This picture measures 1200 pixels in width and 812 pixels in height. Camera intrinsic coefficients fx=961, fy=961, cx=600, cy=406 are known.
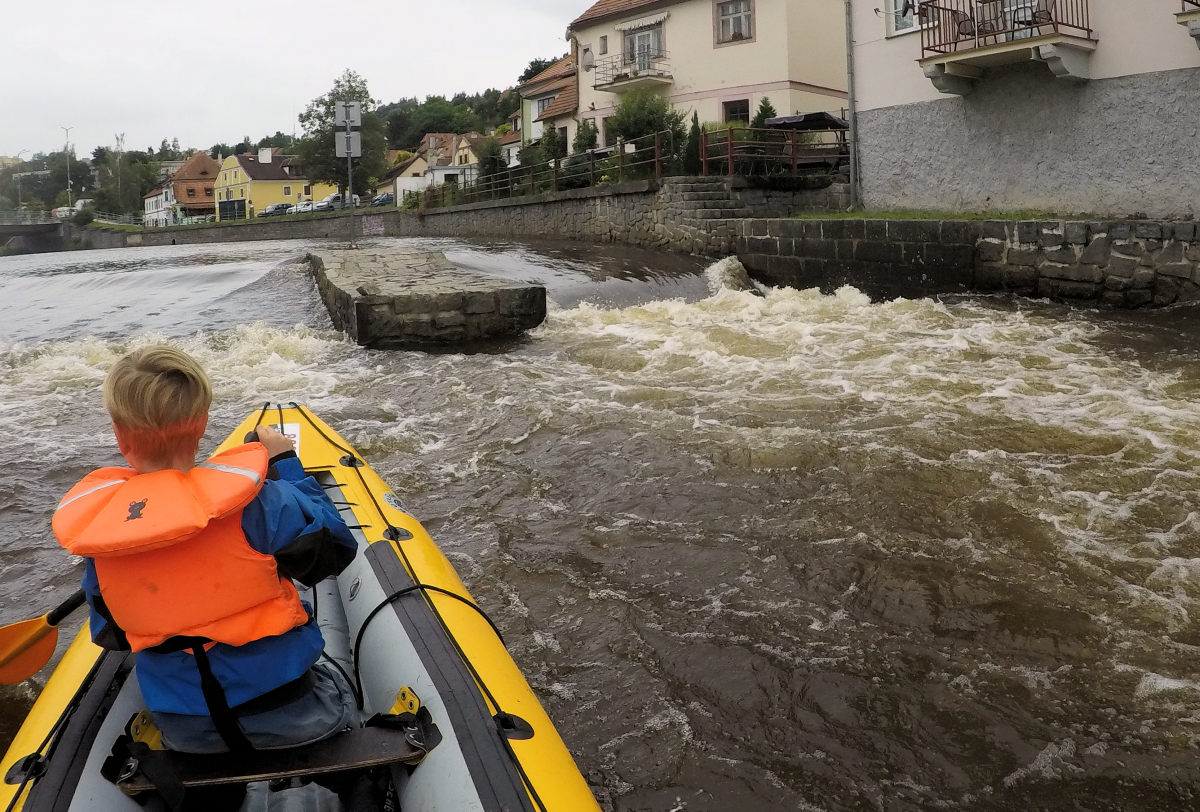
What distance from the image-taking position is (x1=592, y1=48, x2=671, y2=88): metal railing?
2564cm

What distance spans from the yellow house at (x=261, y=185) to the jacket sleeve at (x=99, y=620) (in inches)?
3002

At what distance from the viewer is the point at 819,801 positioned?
2.87 m

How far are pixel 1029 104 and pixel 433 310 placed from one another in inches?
354

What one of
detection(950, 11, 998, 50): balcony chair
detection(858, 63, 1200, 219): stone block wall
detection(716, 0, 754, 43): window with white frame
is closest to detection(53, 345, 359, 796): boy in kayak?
detection(858, 63, 1200, 219): stone block wall

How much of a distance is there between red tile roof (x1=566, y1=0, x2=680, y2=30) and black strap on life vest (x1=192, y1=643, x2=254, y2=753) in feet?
83.9

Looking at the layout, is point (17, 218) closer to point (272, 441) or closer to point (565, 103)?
point (565, 103)

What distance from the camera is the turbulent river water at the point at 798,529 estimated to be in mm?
3109

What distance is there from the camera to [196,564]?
2.01 meters

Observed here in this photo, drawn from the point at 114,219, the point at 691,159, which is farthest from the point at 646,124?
the point at 114,219

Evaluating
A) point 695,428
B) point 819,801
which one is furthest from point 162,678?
point 695,428

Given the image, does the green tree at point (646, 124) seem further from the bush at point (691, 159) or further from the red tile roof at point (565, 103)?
the red tile roof at point (565, 103)

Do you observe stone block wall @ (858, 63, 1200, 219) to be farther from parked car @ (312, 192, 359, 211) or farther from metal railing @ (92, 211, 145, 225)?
metal railing @ (92, 211, 145, 225)

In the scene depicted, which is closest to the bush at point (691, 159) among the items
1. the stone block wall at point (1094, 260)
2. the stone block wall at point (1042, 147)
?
the stone block wall at point (1042, 147)

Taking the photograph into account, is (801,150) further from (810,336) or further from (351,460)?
(351,460)
